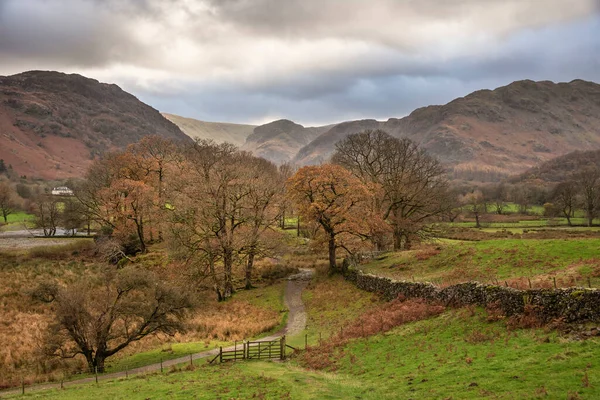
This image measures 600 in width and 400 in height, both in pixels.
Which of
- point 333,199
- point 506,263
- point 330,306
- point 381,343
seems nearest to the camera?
point 381,343

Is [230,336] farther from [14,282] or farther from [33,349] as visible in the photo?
Answer: [14,282]

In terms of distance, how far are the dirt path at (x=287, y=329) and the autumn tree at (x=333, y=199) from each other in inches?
317

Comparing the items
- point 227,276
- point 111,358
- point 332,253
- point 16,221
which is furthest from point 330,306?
point 16,221

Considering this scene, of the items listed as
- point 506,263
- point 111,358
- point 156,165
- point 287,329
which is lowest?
point 111,358

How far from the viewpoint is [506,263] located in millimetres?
35906

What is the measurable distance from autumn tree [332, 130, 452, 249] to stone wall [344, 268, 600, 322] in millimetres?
21779

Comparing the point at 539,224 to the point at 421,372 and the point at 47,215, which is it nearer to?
the point at 421,372

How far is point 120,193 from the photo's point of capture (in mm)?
68000

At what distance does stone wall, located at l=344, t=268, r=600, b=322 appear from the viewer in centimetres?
2059

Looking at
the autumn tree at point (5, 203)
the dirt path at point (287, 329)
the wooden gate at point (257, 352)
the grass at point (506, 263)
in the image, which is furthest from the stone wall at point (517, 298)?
the autumn tree at point (5, 203)

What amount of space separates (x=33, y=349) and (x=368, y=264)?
3413cm

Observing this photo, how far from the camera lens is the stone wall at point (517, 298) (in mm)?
A: 20594

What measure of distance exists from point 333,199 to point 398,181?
1294cm

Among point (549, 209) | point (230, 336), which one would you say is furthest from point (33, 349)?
point (549, 209)
